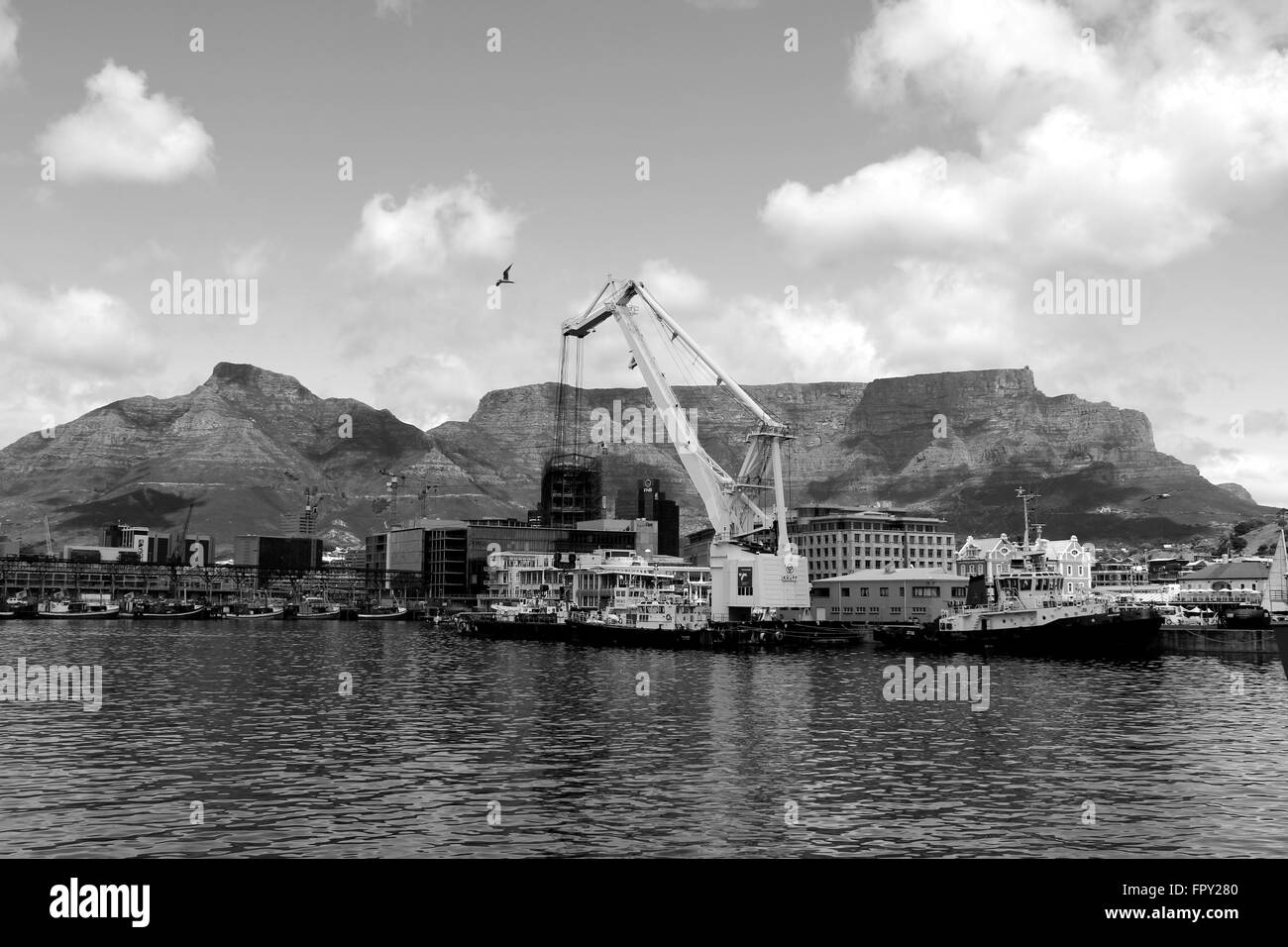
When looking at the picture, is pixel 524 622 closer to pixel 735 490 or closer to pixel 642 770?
pixel 735 490

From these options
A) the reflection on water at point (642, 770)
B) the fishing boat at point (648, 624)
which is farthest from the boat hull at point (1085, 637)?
the reflection on water at point (642, 770)

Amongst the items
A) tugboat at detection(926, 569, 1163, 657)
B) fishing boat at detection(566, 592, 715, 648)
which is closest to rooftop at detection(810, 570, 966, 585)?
fishing boat at detection(566, 592, 715, 648)

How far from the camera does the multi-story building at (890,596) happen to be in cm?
16400

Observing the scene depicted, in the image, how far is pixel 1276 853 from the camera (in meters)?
26.7

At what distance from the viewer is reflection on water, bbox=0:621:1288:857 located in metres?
27.6

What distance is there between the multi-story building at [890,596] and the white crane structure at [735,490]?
22336mm

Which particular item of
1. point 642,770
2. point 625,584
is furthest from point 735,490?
point 642,770

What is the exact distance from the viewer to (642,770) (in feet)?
124

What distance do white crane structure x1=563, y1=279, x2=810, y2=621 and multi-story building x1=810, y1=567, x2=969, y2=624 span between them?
73.3 feet

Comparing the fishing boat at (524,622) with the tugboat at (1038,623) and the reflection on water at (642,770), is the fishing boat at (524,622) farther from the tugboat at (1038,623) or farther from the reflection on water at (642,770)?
the reflection on water at (642,770)

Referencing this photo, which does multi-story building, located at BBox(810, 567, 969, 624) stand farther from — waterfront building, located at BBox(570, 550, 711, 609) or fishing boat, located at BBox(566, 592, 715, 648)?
fishing boat, located at BBox(566, 592, 715, 648)
